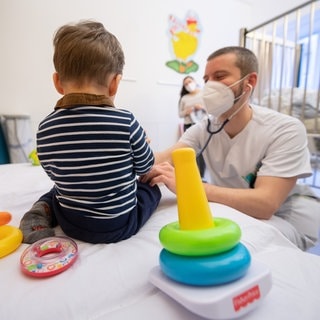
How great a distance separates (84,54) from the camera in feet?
1.72

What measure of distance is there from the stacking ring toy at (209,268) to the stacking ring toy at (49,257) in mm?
196

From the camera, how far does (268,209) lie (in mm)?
695

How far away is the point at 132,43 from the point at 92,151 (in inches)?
83.1

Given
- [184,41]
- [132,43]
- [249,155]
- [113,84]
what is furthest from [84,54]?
[184,41]

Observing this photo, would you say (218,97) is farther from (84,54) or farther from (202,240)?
(202,240)

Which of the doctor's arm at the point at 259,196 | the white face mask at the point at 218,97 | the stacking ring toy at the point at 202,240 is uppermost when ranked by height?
the white face mask at the point at 218,97

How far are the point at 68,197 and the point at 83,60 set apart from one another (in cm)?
31

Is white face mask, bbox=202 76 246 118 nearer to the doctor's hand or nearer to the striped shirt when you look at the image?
the doctor's hand

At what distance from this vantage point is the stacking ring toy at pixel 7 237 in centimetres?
47

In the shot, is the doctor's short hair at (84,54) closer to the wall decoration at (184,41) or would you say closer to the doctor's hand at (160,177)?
the doctor's hand at (160,177)

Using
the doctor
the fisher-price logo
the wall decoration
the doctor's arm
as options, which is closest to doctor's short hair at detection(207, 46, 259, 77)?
the doctor

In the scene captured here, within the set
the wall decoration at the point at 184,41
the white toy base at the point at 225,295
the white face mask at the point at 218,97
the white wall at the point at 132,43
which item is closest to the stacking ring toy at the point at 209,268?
the white toy base at the point at 225,295

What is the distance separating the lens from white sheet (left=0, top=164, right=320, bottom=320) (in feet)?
1.10

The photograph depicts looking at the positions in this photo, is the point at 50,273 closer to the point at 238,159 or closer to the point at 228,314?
the point at 228,314
